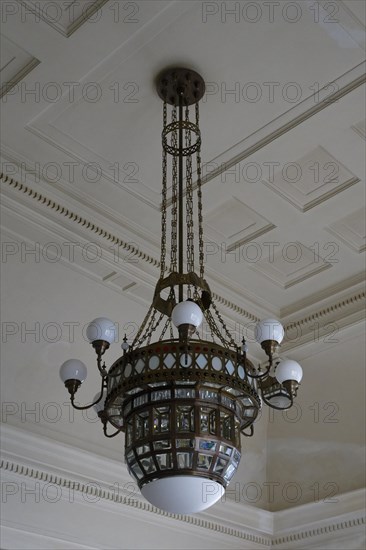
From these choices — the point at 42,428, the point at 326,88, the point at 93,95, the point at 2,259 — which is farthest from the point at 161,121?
the point at 42,428

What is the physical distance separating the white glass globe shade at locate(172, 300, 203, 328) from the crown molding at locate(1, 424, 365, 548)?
2.37 metres

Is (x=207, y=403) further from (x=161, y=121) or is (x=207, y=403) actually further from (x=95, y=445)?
(x=95, y=445)

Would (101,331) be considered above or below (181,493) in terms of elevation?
above

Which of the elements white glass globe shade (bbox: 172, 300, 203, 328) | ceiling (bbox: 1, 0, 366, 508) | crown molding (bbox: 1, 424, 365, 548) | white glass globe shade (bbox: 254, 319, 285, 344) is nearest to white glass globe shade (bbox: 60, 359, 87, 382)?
white glass globe shade (bbox: 172, 300, 203, 328)

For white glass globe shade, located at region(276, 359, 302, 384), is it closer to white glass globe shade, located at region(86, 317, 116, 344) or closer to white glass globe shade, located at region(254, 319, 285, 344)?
white glass globe shade, located at region(254, 319, 285, 344)

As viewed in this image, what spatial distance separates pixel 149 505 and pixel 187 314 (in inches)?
124

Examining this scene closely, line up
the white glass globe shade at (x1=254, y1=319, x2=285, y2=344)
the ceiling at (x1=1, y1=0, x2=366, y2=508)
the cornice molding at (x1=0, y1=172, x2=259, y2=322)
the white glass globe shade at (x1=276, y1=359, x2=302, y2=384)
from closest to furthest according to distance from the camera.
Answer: the white glass globe shade at (x1=254, y1=319, x2=285, y2=344)
the white glass globe shade at (x1=276, y1=359, x2=302, y2=384)
the ceiling at (x1=1, y1=0, x2=366, y2=508)
the cornice molding at (x1=0, y1=172, x2=259, y2=322)

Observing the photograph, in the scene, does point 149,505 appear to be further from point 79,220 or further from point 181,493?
point 181,493

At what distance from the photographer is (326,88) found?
4.03 m

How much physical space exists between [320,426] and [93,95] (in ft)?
10.9

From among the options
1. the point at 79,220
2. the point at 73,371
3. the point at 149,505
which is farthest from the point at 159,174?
the point at 149,505

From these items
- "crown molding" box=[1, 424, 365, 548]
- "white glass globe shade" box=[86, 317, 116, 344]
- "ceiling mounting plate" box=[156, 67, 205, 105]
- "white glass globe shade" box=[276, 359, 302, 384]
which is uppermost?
"ceiling mounting plate" box=[156, 67, 205, 105]

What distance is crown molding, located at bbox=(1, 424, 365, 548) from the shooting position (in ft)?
15.7

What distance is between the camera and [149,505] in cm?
540
